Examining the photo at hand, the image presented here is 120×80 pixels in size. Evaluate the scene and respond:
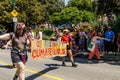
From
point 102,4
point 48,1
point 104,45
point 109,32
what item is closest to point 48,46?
point 109,32

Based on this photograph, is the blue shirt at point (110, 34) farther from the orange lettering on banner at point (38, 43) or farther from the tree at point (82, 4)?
the tree at point (82, 4)

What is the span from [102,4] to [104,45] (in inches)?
166

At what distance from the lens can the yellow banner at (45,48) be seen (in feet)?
41.0

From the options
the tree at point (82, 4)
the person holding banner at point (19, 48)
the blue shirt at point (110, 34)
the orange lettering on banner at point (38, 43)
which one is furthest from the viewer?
the tree at point (82, 4)

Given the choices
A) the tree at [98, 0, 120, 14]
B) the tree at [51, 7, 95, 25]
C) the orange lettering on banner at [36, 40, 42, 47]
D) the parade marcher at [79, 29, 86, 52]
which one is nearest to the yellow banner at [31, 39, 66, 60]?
the orange lettering on banner at [36, 40, 42, 47]

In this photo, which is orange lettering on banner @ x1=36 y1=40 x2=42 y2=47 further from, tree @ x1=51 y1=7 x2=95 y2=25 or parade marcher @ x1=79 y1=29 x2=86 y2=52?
tree @ x1=51 y1=7 x2=95 y2=25

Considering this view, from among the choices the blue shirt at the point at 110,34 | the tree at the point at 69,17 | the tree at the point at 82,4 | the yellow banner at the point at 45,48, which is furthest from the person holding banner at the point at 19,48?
the tree at the point at 82,4

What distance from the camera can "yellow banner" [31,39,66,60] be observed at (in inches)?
492

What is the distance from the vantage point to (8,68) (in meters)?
15.2

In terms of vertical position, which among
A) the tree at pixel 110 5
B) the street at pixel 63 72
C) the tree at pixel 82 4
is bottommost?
the street at pixel 63 72

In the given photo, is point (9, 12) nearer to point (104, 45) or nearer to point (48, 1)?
point (104, 45)

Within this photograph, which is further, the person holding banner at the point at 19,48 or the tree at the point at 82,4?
the tree at the point at 82,4

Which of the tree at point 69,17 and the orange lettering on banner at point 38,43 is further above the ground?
the tree at point 69,17

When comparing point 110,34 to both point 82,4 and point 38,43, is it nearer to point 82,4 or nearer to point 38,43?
Answer: point 38,43
